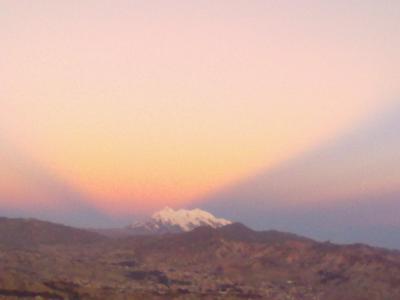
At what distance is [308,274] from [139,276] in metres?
42.3

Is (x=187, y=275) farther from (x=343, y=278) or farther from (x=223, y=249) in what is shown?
(x=343, y=278)

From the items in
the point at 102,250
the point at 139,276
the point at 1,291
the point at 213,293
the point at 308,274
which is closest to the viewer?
the point at 1,291

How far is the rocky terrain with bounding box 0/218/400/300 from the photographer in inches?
4437

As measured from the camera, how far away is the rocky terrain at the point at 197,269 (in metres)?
113

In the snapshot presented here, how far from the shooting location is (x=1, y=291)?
325 feet

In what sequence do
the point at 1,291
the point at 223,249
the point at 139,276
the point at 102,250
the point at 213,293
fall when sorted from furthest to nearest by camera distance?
the point at 102,250 → the point at 223,249 → the point at 139,276 → the point at 213,293 → the point at 1,291

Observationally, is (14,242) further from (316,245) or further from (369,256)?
(369,256)

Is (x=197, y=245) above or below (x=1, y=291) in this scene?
above

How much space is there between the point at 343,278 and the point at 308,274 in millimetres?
9577

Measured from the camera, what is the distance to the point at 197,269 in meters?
152

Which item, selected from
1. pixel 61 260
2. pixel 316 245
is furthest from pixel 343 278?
pixel 61 260

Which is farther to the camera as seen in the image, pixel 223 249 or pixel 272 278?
pixel 223 249

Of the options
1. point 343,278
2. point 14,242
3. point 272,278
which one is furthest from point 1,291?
point 14,242

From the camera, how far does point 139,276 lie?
5320 inches
